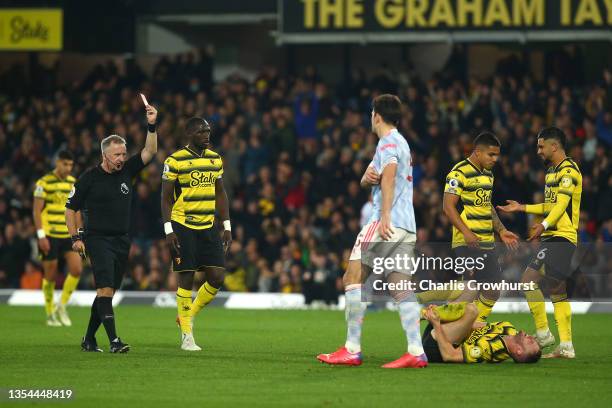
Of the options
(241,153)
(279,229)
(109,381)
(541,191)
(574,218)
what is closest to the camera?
(109,381)

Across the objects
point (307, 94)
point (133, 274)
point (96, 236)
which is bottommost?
point (133, 274)

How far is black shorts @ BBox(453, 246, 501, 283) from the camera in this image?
1365 centimetres

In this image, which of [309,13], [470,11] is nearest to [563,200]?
[470,11]

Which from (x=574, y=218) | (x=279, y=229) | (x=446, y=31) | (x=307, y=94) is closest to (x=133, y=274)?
(x=279, y=229)

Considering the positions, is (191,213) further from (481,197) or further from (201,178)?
(481,197)

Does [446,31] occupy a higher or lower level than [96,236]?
higher

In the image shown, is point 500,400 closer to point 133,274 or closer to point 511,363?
point 511,363

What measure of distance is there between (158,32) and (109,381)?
20.8 m

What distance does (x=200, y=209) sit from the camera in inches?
544

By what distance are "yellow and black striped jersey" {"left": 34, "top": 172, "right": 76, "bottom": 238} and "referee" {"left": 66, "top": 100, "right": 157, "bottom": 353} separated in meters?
4.28

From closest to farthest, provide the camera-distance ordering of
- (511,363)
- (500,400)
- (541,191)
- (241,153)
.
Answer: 1. (500,400)
2. (511,363)
3. (541,191)
4. (241,153)

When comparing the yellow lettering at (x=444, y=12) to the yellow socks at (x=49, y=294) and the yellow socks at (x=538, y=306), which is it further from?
the yellow socks at (x=538, y=306)

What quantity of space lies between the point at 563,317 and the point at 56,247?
8.06 meters

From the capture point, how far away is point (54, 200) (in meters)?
18.2
